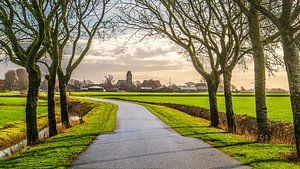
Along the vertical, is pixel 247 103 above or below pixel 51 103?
below

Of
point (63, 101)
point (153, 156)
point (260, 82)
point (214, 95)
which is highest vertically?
point (260, 82)

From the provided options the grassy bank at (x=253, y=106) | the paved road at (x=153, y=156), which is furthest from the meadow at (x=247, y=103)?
the paved road at (x=153, y=156)

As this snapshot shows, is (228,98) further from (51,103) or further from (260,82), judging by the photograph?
(51,103)

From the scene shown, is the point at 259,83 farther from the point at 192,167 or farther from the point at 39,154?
the point at 39,154

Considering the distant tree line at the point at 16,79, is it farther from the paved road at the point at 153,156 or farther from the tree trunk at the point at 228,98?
the paved road at the point at 153,156

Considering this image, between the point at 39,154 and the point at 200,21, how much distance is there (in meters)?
12.9

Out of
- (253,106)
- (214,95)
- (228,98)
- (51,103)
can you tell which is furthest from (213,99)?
(253,106)

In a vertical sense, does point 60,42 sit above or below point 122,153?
above

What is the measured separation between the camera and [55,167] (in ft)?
29.3

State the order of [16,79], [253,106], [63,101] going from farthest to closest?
1. [16,79]
2. [253,106]
3. [63,101]

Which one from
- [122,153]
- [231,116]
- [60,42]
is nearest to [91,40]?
[60,42]

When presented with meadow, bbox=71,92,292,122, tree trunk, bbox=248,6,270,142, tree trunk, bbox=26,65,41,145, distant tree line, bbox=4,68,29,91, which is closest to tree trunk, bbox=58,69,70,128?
tree trunk, bbox=26,65,41,145

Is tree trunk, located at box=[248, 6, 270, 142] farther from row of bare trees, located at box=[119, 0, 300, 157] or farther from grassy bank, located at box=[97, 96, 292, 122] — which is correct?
grassy bank, located at box=[97, 96, 292, 122]

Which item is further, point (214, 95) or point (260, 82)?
point (214, 95)
